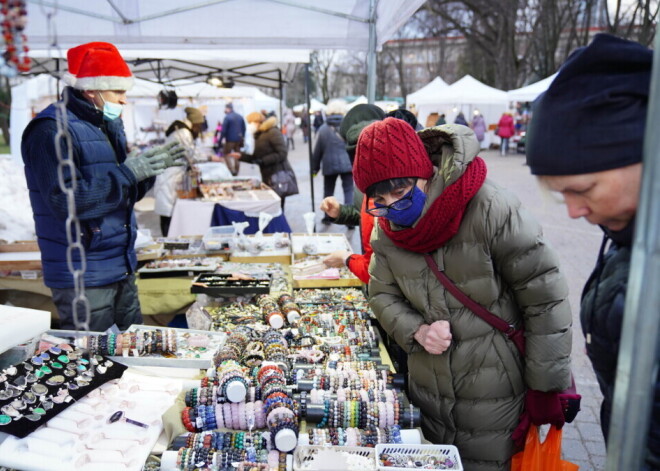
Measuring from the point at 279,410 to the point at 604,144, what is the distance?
1246mm

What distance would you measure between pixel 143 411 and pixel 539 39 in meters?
25.8

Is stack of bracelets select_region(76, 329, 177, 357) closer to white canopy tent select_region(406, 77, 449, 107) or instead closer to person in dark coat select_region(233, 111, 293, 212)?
person in dark coat select_region(233, 111, 293, 212)

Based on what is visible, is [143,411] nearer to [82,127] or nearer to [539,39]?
[82,127]

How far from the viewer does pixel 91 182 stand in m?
2.43

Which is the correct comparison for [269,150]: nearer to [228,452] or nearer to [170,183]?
[170,183]

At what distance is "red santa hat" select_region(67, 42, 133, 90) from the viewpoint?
95.4 inches

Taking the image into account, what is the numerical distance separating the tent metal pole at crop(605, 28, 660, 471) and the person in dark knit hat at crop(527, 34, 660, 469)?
0.16 m

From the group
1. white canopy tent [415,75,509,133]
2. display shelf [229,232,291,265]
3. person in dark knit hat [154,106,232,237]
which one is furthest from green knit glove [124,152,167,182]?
white canopy tent [415,75,509,133]

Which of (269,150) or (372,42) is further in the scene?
(269,150)

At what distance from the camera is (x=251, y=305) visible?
2.88 m

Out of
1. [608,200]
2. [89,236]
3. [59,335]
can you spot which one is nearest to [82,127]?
[89,236]

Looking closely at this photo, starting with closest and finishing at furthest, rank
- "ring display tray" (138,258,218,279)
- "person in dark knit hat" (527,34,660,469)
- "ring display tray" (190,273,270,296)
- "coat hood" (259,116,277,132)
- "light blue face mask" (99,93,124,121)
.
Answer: "person in dark knit hat" (527,34,660,469) < "light blue face mask" (99,93,124,121) < "ring display tray" (190,273,270,296) < "ring display tray" (138,258,218,279) < "coat hood" (259,116,277,132)

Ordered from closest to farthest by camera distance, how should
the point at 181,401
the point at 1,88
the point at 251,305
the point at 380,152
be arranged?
the point at 1,88, the point at 380,152, the point at 181,401, the point at 251,305

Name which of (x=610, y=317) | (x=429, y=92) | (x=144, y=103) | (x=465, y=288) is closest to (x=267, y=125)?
(x=465, y=288)
